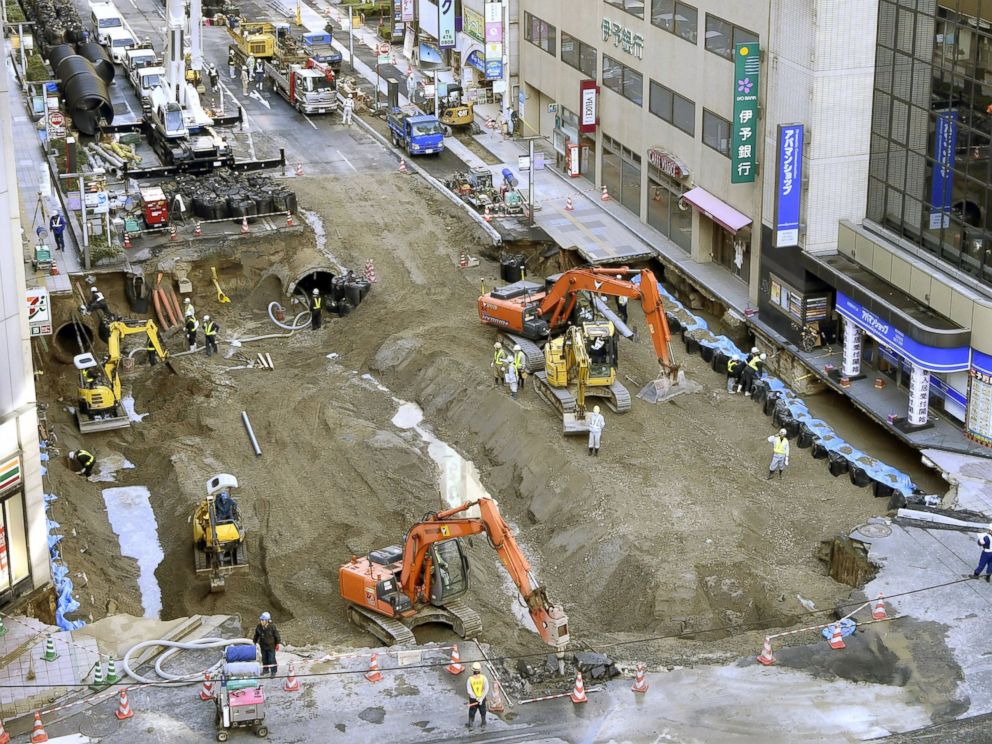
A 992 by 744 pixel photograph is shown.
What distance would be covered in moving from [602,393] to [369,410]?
322 inches

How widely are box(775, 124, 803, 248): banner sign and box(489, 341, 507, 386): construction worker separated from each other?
9914 millimetres

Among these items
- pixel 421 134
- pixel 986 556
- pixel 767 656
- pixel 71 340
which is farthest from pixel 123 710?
pixel 421 134

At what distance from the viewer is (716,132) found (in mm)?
58188

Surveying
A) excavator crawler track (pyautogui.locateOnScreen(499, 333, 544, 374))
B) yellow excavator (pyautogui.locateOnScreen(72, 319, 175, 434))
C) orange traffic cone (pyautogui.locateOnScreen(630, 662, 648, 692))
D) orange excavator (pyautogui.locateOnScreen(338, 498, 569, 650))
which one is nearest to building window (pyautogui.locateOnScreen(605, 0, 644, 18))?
excavator crawler track (pyautogui.locateOnScreen(499, 333, 544, 374))

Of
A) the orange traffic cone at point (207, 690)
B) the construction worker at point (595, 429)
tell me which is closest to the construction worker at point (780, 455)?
the construction worker at point (595, 429)

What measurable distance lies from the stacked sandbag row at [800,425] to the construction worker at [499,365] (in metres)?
7.12

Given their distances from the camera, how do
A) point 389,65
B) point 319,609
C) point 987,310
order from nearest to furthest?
point 319,609, point 987,310, point 389,65

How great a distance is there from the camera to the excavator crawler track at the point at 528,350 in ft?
172

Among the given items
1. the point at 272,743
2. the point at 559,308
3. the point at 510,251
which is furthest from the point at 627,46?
the point at 272,743

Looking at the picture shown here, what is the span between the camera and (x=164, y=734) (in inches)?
1304

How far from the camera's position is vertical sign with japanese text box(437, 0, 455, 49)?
83562 mm

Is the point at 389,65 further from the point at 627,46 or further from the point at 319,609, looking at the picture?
the point at 319,609

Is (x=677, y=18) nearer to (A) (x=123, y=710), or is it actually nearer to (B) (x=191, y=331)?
(B) (x=191, y=331)

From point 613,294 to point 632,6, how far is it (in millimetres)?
18509
